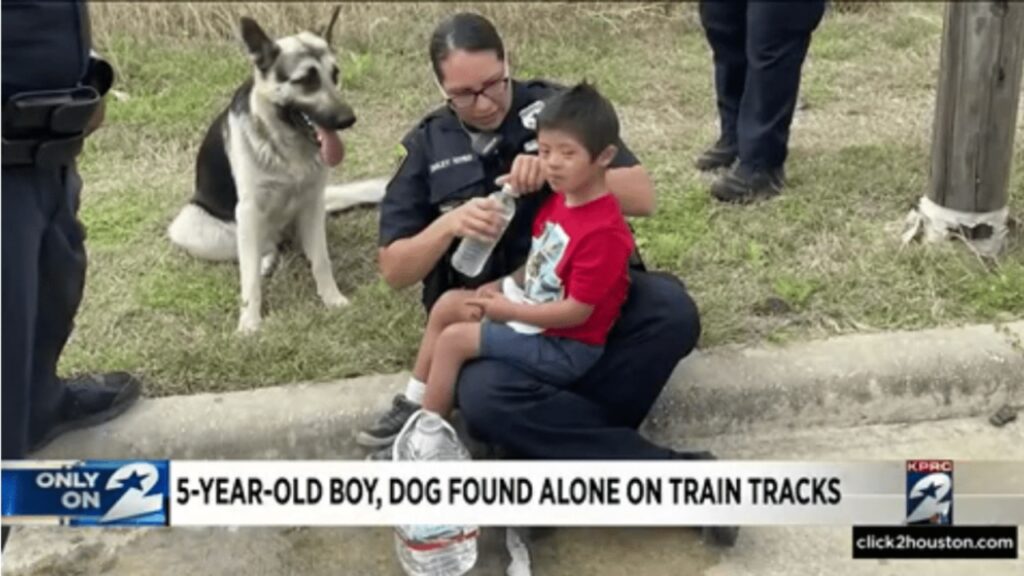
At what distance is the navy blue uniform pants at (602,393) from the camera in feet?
11.0

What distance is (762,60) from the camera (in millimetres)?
4945

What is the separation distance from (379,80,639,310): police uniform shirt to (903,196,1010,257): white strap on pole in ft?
4.64

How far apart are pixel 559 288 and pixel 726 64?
2.31 metres

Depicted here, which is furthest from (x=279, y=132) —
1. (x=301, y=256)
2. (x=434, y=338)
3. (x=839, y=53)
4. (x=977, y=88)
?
(x=839, y=53)

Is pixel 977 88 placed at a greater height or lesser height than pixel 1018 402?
greater

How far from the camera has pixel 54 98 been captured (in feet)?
10.1

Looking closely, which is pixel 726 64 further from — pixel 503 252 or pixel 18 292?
pixel 18 292

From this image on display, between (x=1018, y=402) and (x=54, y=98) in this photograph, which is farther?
(x=1018, y=402)

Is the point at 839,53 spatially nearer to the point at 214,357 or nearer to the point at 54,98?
the point at 214,357

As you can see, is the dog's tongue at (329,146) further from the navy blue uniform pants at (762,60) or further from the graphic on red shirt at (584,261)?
the navy blue uniform pants at (762,60)

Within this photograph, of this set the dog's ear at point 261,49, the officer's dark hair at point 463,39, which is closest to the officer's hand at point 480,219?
the officer's dark hair at point 463,39

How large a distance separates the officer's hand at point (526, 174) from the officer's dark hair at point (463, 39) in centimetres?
29

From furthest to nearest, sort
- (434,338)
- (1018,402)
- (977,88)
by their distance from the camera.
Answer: (977,88) < (1018,402) < (434,338)

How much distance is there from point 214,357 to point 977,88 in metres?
2.59
